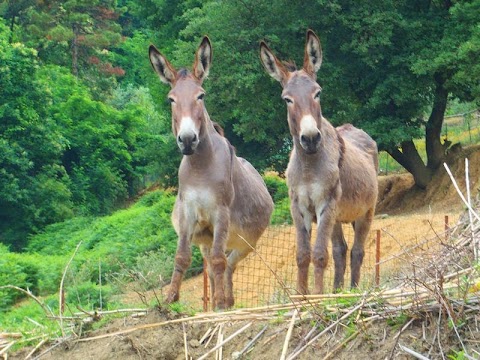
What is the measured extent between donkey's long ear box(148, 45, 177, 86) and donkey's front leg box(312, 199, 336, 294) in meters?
2.36

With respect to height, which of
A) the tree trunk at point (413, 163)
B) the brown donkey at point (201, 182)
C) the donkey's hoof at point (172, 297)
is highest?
the tree trunk at point (413, 163)

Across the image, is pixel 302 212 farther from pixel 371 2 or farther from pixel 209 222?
pixel 371 2

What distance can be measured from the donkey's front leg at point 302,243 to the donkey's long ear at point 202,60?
1.87 m

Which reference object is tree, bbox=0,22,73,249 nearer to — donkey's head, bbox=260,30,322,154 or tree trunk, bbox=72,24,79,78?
tree trunk, bbox=72,24,79,78

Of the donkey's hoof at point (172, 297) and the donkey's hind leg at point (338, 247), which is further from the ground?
the donkey's hind leg at point (338, 247)

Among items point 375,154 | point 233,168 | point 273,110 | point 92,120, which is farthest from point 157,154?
point 233,168

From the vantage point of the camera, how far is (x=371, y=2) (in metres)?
30.5

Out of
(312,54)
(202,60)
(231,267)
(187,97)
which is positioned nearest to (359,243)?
(231,267)

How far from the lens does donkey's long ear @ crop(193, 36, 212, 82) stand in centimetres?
1088

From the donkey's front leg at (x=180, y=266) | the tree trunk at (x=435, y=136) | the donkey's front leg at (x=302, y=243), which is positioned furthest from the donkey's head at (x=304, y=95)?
the tree trunk at (x=435, y=136)

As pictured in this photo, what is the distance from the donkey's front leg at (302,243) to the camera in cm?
1032

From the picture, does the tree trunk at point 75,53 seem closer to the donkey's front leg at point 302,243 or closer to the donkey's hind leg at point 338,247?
the donkey's hind leg at point 338,247

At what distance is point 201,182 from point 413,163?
72.1 ft

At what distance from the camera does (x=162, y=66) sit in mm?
10852
